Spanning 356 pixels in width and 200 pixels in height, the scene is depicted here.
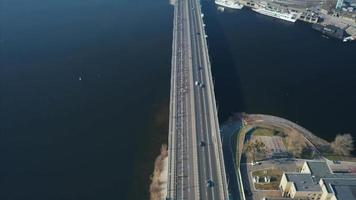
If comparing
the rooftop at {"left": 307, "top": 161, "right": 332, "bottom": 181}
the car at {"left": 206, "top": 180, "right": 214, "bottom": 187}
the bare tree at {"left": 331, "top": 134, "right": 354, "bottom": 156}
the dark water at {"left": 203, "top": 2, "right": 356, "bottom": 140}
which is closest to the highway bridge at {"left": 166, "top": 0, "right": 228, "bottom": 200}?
the car at {"left": 206, "top": 180, "right": 214, "bottom": 187}

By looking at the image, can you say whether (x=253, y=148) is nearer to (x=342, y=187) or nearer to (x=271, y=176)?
(x=271, y=176)

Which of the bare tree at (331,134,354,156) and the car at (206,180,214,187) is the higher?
the bare tree at (331,134,354,156)

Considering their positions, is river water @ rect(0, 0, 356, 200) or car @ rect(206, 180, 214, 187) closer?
car @ rect(206, 180, 214, 187)

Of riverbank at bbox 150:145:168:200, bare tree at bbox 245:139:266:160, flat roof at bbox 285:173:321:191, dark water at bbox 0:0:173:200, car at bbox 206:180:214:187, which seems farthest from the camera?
bare tree at bbox 245:139:266:160

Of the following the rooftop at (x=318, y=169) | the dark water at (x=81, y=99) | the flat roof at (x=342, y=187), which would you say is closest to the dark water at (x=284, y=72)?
the rooftop at (x=318, y=169)

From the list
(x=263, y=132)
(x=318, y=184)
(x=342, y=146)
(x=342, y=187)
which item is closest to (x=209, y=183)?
(x=318, y=184)

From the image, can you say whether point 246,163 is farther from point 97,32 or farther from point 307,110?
point 97,32

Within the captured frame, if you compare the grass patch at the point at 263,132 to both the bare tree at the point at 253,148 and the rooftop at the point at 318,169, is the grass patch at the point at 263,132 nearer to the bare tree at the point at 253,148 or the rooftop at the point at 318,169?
the bare tree at the point at 253,148

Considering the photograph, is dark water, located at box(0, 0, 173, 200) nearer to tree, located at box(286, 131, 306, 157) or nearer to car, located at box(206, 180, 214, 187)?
car, located at box(206, 180, 214, 187)
